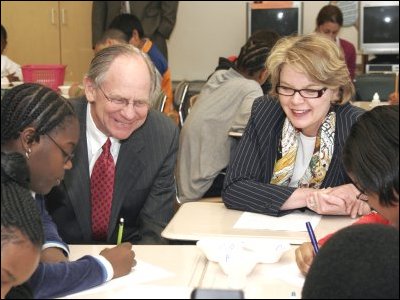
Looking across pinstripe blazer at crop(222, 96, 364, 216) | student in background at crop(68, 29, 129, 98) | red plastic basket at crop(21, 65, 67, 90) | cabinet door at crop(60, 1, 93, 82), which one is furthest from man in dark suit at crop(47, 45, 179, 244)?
cabinet door at crop(60, 1, 93, 82)

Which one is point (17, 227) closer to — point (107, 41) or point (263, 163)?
point (263, 163)

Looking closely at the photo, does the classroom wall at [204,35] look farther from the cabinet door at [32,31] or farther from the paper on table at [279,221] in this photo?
the paper on table at [279,221]

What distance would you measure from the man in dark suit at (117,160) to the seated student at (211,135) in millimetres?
1032

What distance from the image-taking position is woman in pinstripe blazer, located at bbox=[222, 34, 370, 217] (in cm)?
235

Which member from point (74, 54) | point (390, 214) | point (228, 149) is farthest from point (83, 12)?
point (390, 214)

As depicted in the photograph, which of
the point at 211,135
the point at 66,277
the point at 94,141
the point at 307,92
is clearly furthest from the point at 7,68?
the point at 66,277

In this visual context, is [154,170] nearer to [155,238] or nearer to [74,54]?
[155,238]

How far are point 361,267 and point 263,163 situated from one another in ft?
5.03

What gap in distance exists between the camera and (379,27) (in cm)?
686

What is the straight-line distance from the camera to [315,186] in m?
2.45

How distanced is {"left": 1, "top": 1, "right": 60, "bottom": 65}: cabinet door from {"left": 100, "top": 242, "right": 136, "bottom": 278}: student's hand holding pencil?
4959 mm

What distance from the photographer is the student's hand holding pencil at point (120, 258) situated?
170 centimetres

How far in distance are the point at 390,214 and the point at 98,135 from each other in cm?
121

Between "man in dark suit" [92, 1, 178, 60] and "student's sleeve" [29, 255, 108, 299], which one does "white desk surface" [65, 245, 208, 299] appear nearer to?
"student's sleeve" [29, 255, 108, 299]
